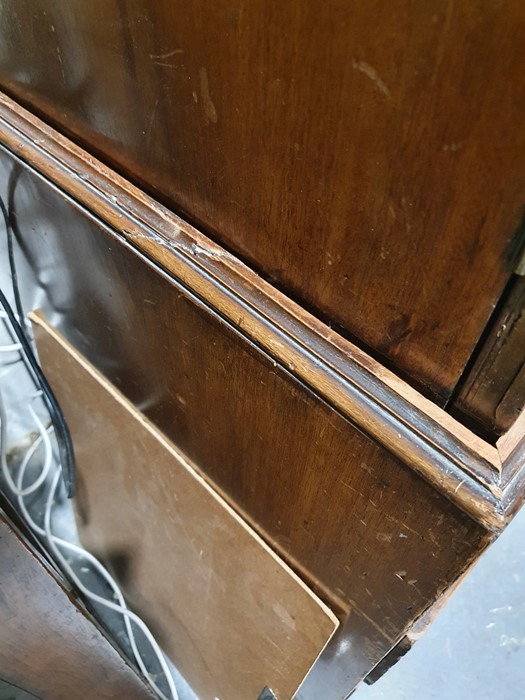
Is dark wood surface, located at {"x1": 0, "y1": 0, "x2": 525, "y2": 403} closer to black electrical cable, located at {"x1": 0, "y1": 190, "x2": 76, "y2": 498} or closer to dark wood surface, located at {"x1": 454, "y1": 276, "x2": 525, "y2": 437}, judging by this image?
dark wood surface, located at {"x1": 454, "y1": 276, "x2": 525, "y2": 437}

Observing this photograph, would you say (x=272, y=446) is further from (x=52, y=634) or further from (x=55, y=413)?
(x=55, y=413)

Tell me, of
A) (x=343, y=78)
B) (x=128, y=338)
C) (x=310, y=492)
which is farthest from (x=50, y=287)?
(x=343, y=78)

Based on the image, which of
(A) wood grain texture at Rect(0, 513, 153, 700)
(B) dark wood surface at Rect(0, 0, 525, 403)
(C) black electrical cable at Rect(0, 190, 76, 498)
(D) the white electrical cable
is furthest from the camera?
(D) the white electrical cable

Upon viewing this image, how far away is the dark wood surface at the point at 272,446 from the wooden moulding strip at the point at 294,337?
0.03 metres

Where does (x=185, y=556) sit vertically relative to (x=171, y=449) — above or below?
below

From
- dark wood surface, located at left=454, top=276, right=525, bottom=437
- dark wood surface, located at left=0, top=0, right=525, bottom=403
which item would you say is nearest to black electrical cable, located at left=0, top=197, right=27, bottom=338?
dark wood surface, located at left=0, top=0, right=525, bottom=403

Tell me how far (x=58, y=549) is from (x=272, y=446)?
91 cm

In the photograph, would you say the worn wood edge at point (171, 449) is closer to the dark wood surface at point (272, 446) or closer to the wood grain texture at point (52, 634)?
the dark wood surface at point (272, 446)

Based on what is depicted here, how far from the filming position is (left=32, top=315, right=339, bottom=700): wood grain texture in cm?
65

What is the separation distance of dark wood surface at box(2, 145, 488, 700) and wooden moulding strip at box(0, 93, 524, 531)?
1.0 inches

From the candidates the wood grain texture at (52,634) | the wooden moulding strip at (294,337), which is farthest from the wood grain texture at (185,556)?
the wooden moulding strip at (294,337)

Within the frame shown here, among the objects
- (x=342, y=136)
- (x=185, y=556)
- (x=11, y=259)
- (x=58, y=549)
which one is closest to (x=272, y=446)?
(x=342, y=136)

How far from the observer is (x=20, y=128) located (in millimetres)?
557

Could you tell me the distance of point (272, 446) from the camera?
51 centimetres
